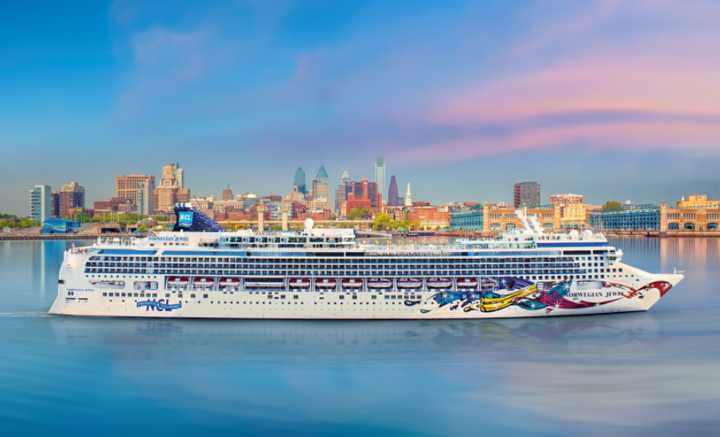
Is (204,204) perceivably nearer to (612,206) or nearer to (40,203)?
(40,203)

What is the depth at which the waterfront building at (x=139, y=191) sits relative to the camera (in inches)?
5650

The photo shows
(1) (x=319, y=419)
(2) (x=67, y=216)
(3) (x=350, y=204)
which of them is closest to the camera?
(1) (x=319, y=419)

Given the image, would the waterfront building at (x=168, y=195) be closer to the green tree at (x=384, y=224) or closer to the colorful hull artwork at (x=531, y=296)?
the green tree at (x=384, y=224)

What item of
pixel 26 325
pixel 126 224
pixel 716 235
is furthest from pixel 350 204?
pixel 26 325

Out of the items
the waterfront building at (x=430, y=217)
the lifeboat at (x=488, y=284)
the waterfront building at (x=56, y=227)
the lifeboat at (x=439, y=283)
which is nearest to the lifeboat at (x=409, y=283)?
the lifeboat at (x=439, y=283)

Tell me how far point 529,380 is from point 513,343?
2721 mm

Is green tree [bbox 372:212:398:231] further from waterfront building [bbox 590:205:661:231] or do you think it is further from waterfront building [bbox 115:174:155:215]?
waterfront building [bbox 115:174:155:215]

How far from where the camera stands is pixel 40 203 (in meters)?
133

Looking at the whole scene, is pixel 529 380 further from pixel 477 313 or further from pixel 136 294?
pixel 136 294

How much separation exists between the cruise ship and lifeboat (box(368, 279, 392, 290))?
0.09ft

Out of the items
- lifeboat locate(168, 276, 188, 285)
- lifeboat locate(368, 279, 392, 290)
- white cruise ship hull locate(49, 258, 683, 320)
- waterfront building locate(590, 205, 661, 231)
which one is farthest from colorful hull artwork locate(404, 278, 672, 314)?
Answer: waterfront building locate(590, 205, 661, 231)

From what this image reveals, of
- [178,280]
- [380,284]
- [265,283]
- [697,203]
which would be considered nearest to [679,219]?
[697,203]

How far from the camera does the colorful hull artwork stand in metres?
19.4

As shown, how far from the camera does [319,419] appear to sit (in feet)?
41.9
